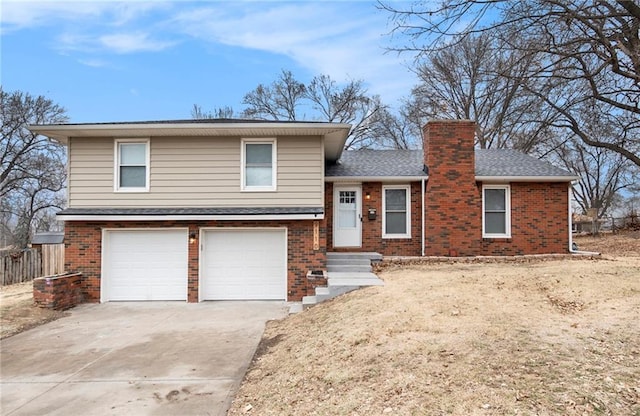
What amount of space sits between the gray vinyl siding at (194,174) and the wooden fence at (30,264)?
5335 mm

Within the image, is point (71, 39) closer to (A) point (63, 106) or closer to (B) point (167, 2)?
(B) point (167, 2)

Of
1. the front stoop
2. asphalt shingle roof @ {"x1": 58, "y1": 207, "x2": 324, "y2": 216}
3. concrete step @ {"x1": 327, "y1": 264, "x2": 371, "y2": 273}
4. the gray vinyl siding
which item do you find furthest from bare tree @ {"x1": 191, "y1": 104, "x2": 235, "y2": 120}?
concrete step @ {"x1": 327, "y1": 264, "x2": 371, "y2": 273}

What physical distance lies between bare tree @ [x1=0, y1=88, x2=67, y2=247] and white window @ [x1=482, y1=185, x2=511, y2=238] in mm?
21814

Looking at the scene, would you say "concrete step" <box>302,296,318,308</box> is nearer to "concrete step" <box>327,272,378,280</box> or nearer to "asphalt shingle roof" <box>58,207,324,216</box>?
"concrete step" <box>327,272,378,280</box>

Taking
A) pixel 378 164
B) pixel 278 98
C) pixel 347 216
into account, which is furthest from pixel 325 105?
pixel 347 216

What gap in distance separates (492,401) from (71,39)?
14.5m

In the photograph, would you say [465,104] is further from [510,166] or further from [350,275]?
[350,275]

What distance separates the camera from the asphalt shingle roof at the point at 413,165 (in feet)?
40.0

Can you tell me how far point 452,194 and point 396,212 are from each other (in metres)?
1.71

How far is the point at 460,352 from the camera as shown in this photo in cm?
438

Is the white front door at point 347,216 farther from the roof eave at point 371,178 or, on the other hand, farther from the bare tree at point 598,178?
the bare tree at point 598,178

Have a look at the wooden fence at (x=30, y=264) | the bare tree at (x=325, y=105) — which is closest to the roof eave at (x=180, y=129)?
the wooden fence at (x=30, y=264)

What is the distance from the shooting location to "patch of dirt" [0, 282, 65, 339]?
307 inches

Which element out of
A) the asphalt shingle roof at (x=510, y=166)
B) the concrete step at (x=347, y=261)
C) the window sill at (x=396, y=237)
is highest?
the asphalt shingle roof at (x=510, y=166)
